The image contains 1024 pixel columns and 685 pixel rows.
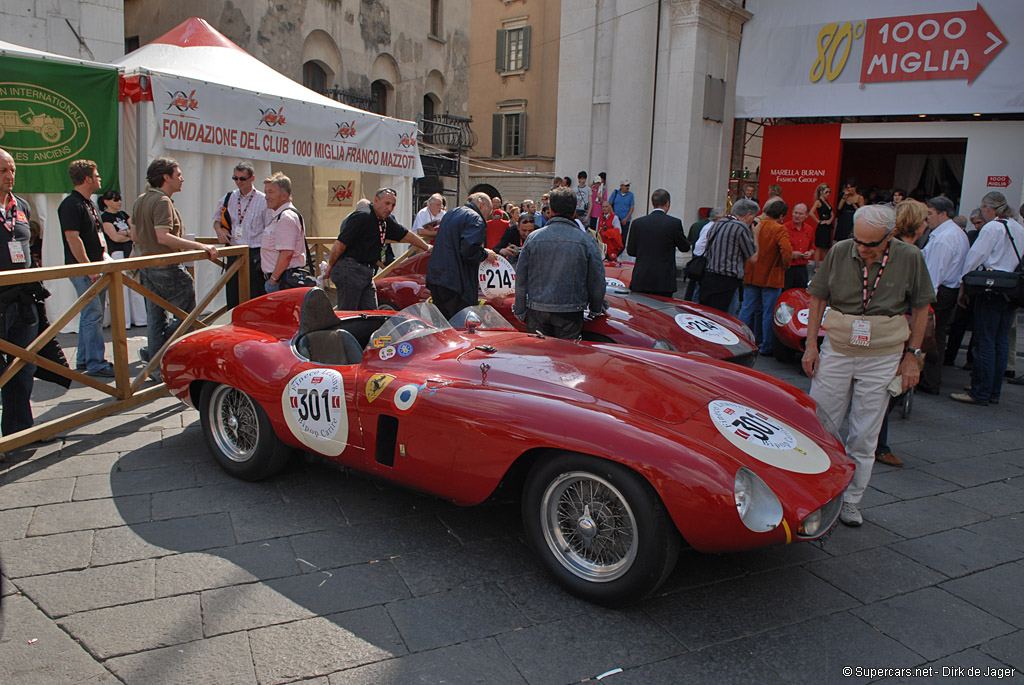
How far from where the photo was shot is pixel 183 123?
8.30m

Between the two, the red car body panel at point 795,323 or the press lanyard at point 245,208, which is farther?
the press lanyard at point 245,208

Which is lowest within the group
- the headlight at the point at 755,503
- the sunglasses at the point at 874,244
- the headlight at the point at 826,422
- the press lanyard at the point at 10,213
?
the headlight at the point at 755,503

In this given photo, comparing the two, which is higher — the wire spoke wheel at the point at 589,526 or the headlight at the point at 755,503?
the headlight at the point at 755,503

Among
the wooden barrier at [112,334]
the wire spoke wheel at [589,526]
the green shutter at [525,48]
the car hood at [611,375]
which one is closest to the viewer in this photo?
the wire spoke wheel at [589,526]

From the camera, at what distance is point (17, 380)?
4.35 meters

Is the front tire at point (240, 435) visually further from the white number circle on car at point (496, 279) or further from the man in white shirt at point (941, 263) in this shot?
the man in white shirt at point (941, 263)

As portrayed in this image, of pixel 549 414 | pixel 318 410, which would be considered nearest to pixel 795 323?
pixel 549 414

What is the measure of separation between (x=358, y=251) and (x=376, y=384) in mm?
2927

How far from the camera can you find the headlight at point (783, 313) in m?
7.24

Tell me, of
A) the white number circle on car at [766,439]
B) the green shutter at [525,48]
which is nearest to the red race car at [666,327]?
the white number circle on car at [766,439]

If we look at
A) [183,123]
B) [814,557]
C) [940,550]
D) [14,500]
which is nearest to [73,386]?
[14,500]

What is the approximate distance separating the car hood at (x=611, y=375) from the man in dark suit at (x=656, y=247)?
3.74m

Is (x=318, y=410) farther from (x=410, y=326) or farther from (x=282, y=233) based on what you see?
(x=282, y=233)

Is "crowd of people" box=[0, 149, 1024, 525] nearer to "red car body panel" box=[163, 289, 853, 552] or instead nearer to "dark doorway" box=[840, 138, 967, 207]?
"red car body panel" box=[163, 289, 853, 552]
